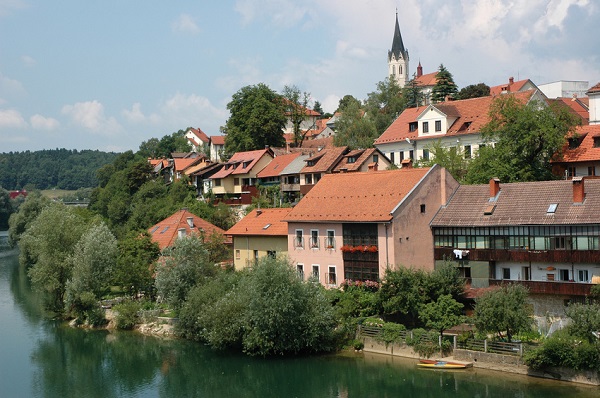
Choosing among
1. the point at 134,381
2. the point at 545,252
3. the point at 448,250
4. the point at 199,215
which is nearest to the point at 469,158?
the point at 448,250

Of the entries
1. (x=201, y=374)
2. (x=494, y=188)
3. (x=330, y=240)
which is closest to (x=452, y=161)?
(x=494, y=188)

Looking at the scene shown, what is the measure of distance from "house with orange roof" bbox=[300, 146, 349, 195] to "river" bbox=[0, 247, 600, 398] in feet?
72.8

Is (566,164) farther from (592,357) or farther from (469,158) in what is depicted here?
(592,357)

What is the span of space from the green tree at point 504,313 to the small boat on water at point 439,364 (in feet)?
6.55

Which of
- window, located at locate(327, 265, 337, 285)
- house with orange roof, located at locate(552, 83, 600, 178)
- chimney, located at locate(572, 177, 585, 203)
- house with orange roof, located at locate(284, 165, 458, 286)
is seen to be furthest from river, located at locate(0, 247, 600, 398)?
house with orange roof, located at locate(552, 83, 600, 178)

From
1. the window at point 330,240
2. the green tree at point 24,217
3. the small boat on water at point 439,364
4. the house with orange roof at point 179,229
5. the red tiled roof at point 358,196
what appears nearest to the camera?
the small boat on water at point 439,364

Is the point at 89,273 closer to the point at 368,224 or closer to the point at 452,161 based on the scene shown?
the point at 368,224

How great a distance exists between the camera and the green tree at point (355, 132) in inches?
2776

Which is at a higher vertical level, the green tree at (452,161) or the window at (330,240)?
the green tree at (452,161)

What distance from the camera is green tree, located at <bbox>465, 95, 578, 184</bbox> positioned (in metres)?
45.6

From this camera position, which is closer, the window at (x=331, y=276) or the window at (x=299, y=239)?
the window at (x=331, y=276)

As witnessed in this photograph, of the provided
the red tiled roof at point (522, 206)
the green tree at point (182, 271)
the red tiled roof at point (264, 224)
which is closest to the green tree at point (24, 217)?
the red tiled roof at point (264, 224)

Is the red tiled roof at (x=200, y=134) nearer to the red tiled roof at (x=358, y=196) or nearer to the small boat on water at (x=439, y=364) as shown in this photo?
the red tiled roof at (x=358, y=196)

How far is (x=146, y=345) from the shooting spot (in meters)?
42.9
